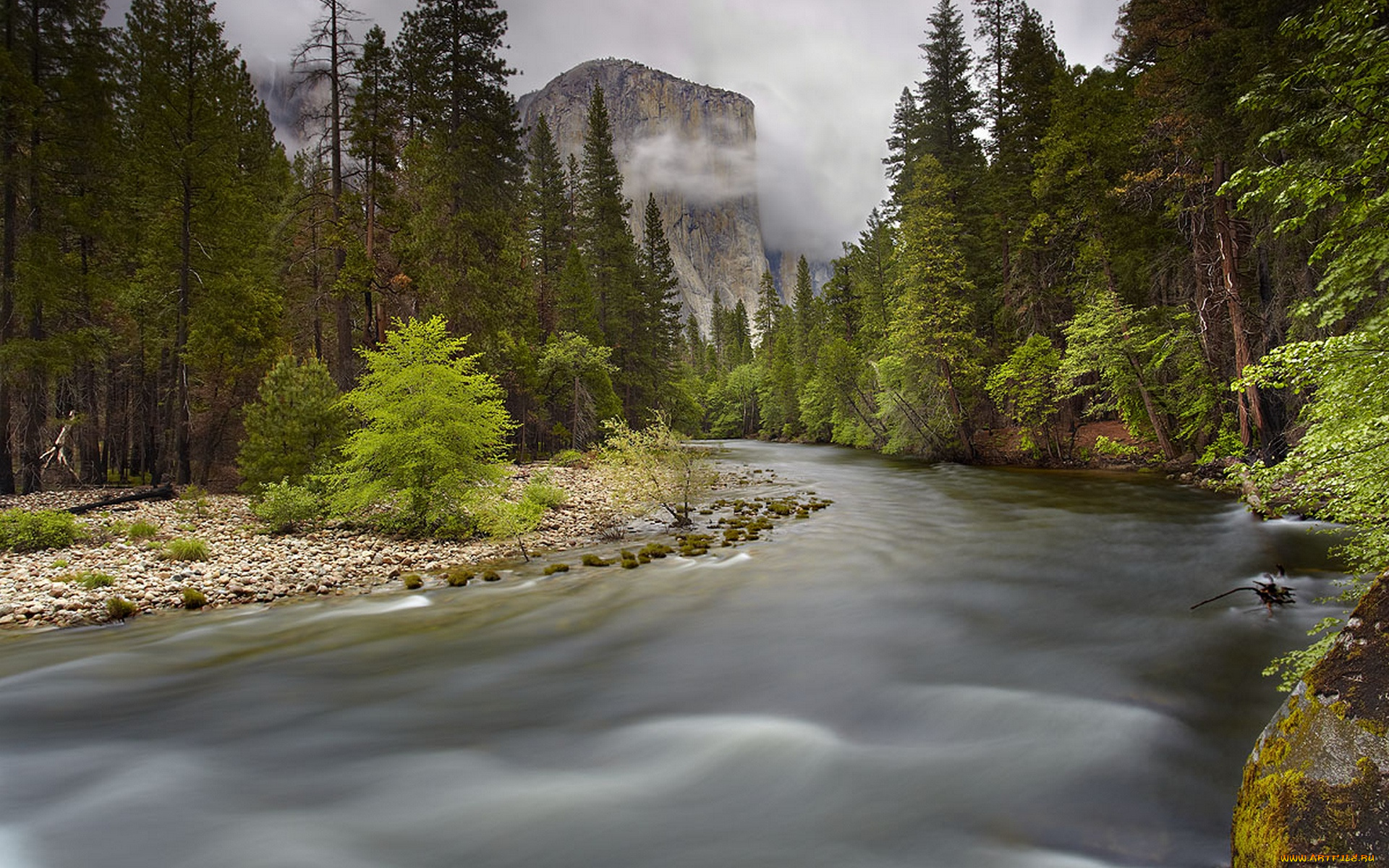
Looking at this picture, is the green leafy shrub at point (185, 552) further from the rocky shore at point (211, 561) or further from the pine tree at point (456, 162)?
the pine tree at point (456, 162)

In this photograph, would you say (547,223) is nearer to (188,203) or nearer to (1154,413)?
(188,203)

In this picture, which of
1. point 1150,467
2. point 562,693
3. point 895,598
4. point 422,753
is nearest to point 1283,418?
point 1150,467

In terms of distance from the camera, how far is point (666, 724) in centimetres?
455

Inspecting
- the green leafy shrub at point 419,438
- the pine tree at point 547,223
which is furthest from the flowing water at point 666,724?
the pine tree at point 547,223

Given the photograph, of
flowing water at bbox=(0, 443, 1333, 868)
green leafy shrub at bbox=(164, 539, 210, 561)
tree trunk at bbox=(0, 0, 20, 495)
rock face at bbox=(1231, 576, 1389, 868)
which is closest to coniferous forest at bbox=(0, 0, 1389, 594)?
tree trunk at bbox=(0, 0, 20, 495)

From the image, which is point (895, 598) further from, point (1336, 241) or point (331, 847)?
point (331, 847)

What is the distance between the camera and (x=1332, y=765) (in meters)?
2.10

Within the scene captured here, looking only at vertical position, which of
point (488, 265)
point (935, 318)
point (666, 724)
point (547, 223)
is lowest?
point (666, 724)

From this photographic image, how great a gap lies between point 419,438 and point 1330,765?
1123 cm

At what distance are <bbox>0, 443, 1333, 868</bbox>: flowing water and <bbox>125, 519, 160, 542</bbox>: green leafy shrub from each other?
4793 mm

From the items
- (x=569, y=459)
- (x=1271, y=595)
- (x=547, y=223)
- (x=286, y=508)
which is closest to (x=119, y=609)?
(x=286, y=508)

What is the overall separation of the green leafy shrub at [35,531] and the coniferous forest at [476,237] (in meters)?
3.01

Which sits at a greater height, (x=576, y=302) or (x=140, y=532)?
(x=576, y=302)

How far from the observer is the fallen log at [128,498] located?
11852mm
